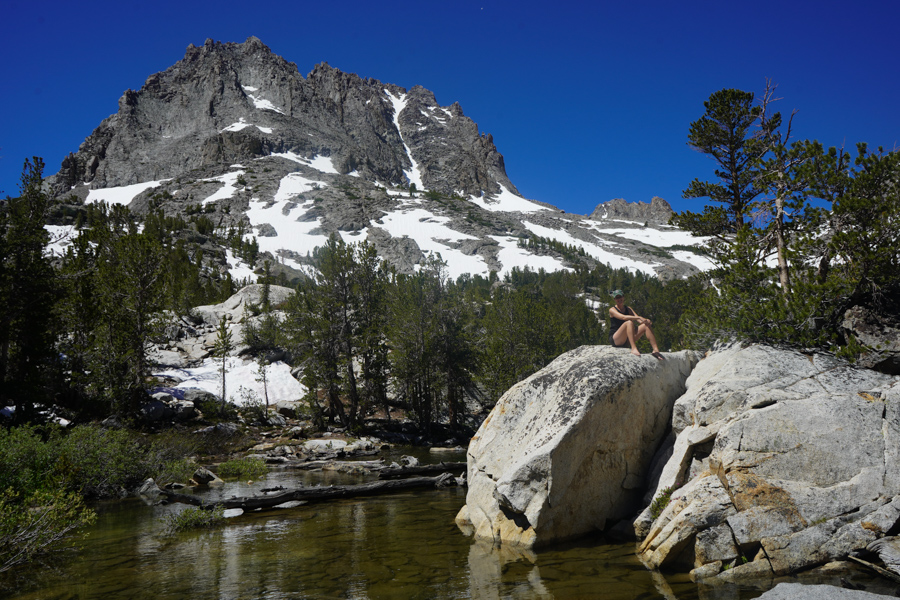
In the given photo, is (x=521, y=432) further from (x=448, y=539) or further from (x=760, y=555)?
(x=760, y=555)

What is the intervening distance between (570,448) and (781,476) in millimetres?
3387

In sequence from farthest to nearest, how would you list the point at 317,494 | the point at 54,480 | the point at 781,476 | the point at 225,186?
the point at 225,186, the point at 317,494, the point at 54,480, the point at 781,476

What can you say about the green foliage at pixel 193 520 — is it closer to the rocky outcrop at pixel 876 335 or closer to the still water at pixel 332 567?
the still water at pixel 332 567

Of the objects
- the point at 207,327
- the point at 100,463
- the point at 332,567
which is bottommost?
the point at 332,567

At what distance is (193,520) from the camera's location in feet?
40.0

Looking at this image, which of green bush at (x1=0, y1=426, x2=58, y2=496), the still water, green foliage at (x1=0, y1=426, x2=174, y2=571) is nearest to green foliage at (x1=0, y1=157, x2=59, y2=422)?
green foliage at (x1=0, y1=426, x2=174, y2=571)

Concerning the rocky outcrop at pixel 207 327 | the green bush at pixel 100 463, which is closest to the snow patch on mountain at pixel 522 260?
the rocky outcrop at pixel 207 327

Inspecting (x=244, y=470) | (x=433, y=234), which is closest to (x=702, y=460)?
(x=244, y=470)

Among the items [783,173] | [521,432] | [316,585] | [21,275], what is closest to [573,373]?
[521,432]

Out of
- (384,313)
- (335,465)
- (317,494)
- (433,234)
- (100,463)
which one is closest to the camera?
(100,463)

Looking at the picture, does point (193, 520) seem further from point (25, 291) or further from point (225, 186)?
point (225, 186)

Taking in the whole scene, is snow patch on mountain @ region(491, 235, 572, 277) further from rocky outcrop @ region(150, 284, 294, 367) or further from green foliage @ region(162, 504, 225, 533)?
green foliage @ region(162, 504, 225, 533)

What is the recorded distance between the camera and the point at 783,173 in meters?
14.0

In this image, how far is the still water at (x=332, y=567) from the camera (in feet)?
24.3
